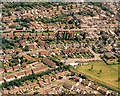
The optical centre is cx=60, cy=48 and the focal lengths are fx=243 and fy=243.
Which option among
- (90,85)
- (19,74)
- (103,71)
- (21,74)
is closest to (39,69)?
(21,74)

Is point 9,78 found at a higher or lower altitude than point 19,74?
lower

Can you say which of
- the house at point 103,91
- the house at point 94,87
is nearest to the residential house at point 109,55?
the house at point 94,87

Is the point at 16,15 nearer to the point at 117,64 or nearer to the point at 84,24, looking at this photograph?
the point at 84,24

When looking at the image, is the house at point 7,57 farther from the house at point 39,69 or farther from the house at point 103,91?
the house at point 103,91

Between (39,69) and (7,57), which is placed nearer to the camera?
(39,69)

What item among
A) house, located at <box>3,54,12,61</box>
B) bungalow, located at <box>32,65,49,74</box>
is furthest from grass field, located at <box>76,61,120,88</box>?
house, located at <box>3,54,12,61</box>

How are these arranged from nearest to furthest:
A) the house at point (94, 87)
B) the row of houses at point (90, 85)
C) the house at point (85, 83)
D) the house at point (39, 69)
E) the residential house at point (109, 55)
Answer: the row of houses at point (90, 85), the house at point (94, 87), the house at point (85, 83), the house at point (39, 69), the residential house at point (109, 55)

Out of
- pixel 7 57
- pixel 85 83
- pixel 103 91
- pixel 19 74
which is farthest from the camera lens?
pixel 7 57

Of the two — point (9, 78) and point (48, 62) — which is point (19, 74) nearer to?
point (9, 78)
